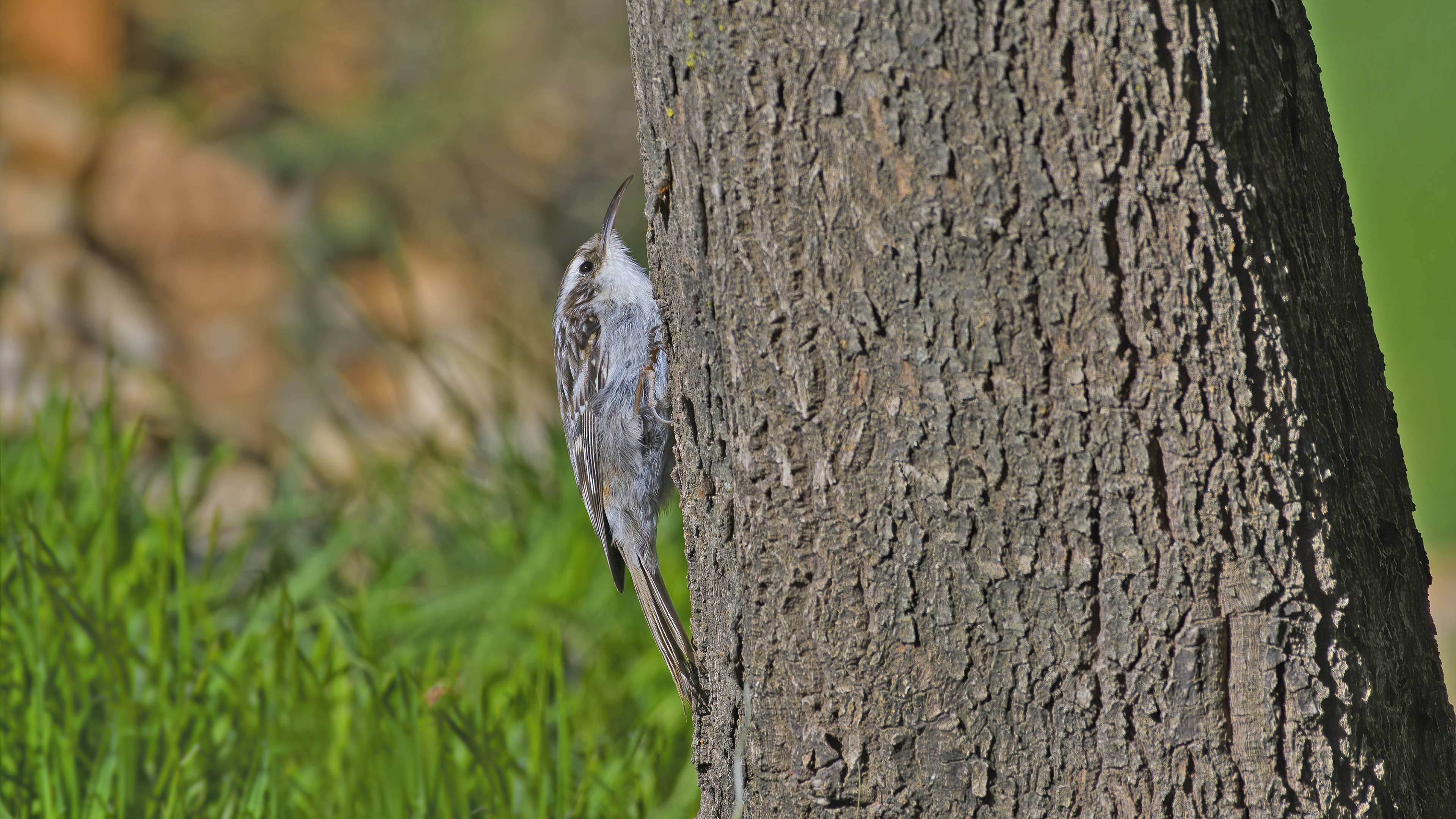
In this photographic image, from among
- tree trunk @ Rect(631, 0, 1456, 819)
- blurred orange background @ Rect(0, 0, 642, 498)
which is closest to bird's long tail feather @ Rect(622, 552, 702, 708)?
tree trunk @ Rect(631, 0, 1456, 819)

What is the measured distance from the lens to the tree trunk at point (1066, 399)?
131cm

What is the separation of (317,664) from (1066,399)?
2149mm

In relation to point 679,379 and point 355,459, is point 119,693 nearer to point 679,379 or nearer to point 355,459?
point 679,379

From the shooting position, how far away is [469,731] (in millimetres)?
2293

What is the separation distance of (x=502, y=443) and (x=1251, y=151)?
3066 millimetres

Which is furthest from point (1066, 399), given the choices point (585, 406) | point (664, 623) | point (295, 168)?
point (295, 168)

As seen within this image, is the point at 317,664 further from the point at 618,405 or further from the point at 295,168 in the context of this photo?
the point at 295,168

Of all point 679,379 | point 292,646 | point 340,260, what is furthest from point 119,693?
point 340,260

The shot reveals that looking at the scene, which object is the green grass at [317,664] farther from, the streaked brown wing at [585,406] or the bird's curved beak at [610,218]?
the bird's curved beak at [610,218]

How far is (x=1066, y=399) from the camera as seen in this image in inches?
53.2

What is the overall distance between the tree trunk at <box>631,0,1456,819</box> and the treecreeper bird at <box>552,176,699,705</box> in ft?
3.43

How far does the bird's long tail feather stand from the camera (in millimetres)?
2283

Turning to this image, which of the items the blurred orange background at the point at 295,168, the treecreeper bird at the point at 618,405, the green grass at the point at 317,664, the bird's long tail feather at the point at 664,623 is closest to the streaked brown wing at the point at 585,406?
the treecreeper bird at the point at 618,405

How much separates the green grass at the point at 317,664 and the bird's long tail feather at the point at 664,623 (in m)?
0.21
